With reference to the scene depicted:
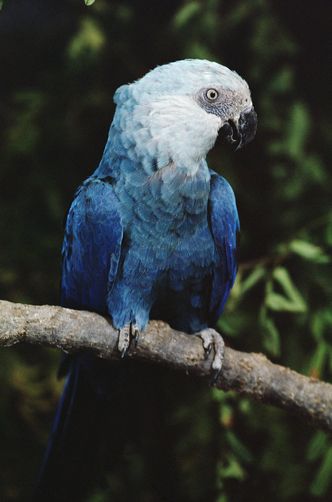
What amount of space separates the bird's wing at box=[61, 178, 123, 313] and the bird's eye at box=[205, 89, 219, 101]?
0.78 ft

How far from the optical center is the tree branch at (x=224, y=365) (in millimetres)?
952

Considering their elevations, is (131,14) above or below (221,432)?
above

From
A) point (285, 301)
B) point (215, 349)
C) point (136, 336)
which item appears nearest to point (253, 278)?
point (285, 301)

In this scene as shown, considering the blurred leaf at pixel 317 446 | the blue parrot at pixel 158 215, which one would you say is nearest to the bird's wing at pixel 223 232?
the blue parrot at pixel 158 215

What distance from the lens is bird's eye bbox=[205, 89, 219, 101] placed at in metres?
1.06

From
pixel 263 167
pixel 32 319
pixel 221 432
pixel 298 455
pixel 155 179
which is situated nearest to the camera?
pixel 32 319

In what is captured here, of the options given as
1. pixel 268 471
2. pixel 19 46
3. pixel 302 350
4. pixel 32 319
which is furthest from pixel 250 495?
pixel 19 46

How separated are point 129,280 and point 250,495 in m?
0.63

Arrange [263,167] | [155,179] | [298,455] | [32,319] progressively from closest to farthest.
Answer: [32,319] → [155,179] → [298,455] → [263,167]

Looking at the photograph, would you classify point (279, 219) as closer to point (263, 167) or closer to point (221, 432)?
point (263, 167)

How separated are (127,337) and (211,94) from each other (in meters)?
0.46

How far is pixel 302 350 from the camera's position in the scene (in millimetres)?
1443

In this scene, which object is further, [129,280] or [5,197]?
[5,197]

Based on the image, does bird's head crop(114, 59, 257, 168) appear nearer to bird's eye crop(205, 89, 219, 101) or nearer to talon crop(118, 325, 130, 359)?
bird's eye crop(205, 89, 219, 101)
